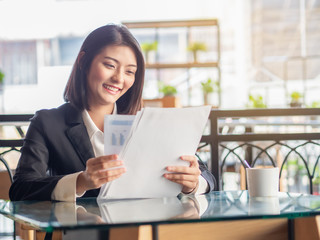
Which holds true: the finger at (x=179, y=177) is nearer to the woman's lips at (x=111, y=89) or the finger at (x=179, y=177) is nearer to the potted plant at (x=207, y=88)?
the woman's lips at (x=111, y=89)

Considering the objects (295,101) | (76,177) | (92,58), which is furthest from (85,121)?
(295,101)

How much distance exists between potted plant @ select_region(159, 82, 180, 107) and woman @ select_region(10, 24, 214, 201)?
2771 mm

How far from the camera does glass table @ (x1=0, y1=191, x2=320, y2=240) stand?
A: 34.0 inches

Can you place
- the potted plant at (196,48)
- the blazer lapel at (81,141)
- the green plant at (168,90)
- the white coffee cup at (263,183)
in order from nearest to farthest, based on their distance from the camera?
the white coffee cup at (263,183)
the blazer lapel at (81,141)
the green plant at (168,90)
the potted plant at (196,48)

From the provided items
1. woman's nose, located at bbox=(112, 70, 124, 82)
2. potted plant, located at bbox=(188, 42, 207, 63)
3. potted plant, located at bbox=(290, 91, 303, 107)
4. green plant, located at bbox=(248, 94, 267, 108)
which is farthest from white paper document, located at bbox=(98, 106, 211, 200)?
potted plant, located at bbox=(188, 42, 207, 63)

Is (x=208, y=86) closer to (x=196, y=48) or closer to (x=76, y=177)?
(x=196, y=48)

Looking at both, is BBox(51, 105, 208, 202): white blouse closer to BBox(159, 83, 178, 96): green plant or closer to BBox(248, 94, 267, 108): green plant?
BBox(248, 94, 267, 108): green plant

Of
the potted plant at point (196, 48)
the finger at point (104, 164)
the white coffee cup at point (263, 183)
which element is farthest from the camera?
the potted plant at point (196, 48)

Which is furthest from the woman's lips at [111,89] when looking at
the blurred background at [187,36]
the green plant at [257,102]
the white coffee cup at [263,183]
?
the blurred background at [187,36]

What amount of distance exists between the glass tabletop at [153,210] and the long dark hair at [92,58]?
0.40 meters

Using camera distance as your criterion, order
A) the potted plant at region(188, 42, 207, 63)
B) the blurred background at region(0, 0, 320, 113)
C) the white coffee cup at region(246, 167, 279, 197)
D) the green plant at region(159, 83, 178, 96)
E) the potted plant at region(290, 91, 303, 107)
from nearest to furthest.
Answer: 1. the white coffee cup at region(246, 167, 279, 197)
2. the potted plant at region(290, 91, 303, 107)
3. the green plant at region(159, 83, 178, 96)
4. the potted plant at region(188, 42, 207, 63)
5. the blurred background at region(0, 0, 320, 113)

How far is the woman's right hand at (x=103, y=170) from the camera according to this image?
1058mm

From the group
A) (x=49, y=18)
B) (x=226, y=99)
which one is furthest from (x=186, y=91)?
(x=49, y=18)

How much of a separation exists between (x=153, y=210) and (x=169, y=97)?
3.39m
